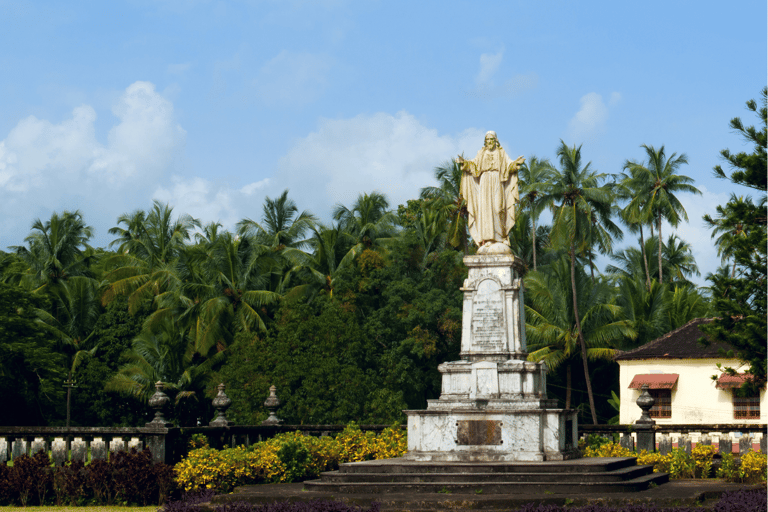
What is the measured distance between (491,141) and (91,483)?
9.25m

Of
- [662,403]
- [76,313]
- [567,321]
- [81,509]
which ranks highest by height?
[76,313]

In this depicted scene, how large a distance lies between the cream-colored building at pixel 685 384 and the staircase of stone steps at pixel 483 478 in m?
19.0

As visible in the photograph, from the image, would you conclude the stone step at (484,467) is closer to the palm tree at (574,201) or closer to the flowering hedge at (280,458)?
the flowering hedge at (280,458)

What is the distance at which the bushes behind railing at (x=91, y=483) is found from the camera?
1453 centimetres

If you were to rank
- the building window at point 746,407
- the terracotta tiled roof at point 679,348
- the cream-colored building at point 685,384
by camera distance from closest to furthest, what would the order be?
1. the building window at point 746,407
2. the cream-colored building at point 685,384
3. the terracotta tiled roof at point 679,348

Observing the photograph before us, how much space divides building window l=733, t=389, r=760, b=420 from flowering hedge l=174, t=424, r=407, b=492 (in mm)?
17908

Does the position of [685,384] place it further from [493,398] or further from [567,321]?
[493,398]

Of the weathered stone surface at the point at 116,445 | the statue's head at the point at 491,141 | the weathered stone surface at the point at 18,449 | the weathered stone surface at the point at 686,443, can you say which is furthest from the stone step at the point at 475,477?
the statue's head at the point at 491,141

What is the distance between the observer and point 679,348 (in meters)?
33.2

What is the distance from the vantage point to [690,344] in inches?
1307

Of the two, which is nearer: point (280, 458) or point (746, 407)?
point (280, 458)

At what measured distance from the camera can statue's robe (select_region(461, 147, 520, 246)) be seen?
56.0ft

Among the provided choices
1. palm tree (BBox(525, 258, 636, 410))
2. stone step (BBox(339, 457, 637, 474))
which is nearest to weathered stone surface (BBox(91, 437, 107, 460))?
stone step (BBox(339, 457, 637, 474))

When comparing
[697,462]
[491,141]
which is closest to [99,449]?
[491,141]
